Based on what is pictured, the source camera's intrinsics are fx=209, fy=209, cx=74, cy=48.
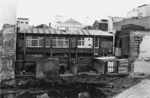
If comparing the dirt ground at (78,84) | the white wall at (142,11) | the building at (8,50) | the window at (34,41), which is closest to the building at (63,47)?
the window at (34,41)

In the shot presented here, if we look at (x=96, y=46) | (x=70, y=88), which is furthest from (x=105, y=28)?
(x=70, y=88)

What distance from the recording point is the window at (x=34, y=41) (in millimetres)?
33666

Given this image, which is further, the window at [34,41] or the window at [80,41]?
the window at [80,41]

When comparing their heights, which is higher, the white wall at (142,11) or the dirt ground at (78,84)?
the white wall at (142,11)

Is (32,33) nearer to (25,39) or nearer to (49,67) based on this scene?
(25,39)

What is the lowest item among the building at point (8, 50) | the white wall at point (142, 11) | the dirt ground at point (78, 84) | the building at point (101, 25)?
the dirt ground at point (78, 84)

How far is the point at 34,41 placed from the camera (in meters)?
33.8

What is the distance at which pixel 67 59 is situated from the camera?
3497 centimetres

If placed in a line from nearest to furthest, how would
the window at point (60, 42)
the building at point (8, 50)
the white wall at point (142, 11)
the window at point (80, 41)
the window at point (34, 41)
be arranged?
the building at point (8, 50), the window at point (34, 41), the window at point (60, 42), the window at point (80, 41), the white wall at point (142, 11)

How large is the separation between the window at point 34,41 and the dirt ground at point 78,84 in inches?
280

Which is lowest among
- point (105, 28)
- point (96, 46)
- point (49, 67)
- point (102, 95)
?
point (102, 95)

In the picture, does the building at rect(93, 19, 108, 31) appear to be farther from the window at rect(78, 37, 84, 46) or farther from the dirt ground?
the dirt ground

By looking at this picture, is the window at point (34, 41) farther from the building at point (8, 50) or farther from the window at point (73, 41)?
the building at point (8, 50)

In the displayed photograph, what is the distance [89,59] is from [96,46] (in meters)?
2.60
